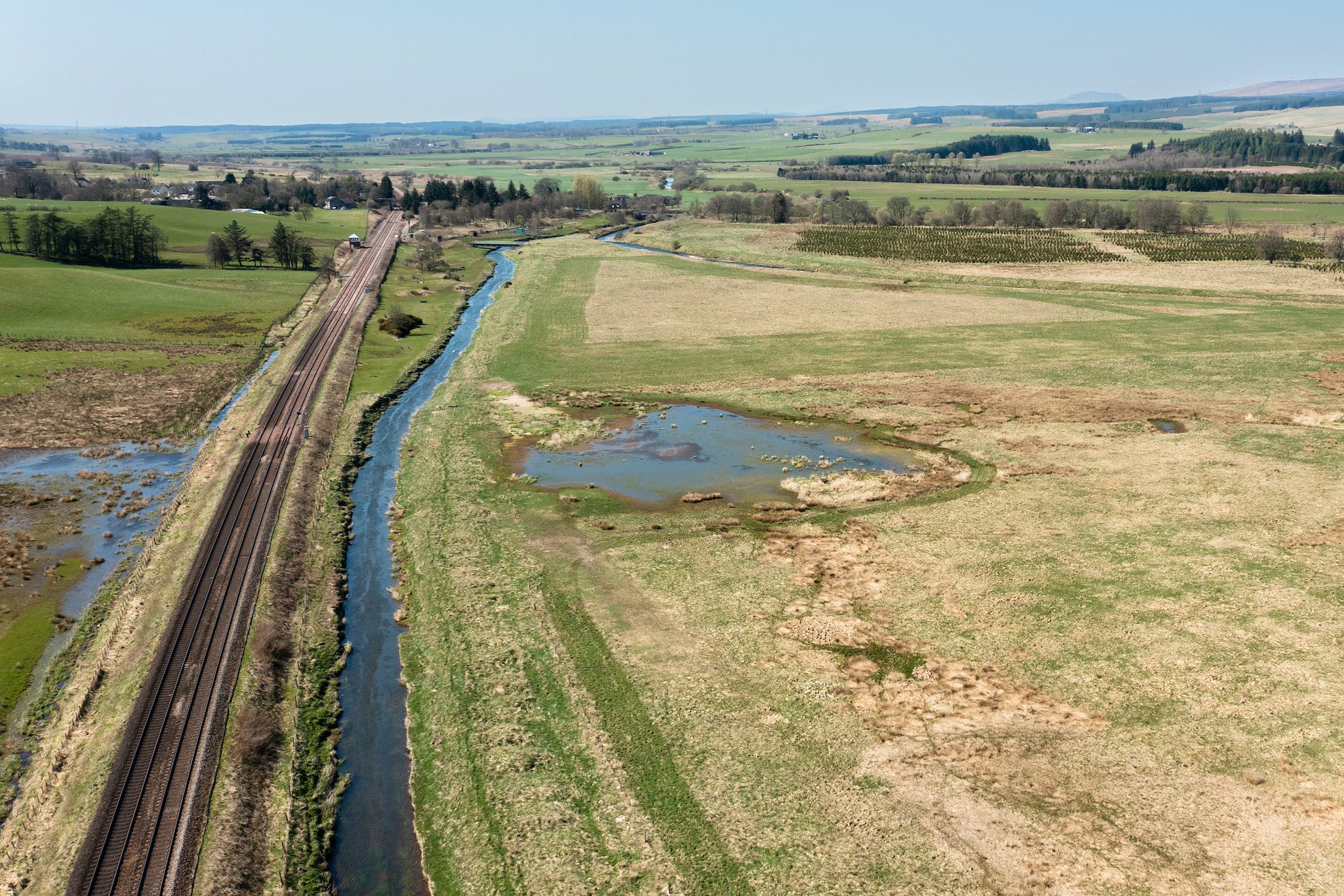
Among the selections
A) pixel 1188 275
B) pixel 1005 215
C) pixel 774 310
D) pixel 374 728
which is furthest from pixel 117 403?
pixel 1005 215

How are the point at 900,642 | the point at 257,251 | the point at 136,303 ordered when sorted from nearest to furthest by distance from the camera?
the point at 900,642, the point at 136,303, the point at 257,251

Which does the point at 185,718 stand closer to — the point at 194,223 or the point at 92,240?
the point at 92,240

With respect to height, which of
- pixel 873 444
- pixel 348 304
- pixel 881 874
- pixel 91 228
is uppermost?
pixel 91 228

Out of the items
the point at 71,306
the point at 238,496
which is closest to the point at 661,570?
the point at 238,496

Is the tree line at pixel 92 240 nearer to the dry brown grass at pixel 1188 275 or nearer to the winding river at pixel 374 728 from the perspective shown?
the winding river at pixel 374 728

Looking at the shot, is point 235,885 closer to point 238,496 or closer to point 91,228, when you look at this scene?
point 238,496

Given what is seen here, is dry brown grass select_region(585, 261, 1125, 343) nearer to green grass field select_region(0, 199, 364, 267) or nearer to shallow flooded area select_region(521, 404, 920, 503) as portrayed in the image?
shallow flooded area select_region(521, 404, 920, 503)
